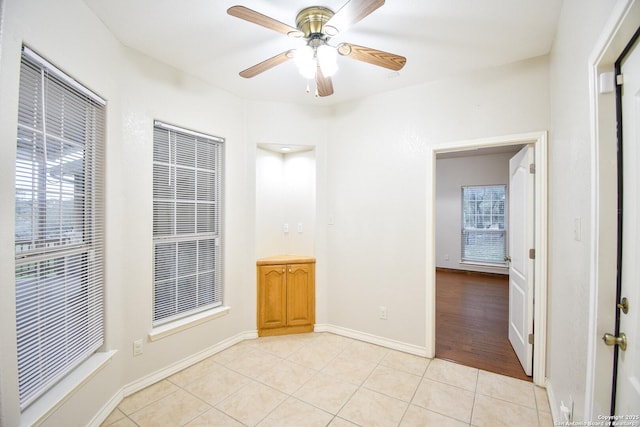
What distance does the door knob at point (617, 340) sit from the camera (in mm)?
1064

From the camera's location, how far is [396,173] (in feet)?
9.56

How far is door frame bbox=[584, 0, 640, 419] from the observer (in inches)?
44.5

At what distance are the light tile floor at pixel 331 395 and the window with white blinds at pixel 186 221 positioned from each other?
64 cm

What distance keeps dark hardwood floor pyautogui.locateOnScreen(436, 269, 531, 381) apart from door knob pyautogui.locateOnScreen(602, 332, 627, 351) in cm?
164

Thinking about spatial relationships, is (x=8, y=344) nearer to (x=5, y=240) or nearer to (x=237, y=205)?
(x=5, y=240)

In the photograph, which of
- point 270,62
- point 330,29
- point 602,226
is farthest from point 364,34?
point 602,226

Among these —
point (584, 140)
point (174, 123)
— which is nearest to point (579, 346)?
point (584, 140)

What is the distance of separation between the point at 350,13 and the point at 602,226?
58.5 inches

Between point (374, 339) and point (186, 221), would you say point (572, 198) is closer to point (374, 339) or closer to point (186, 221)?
point (374, 339)

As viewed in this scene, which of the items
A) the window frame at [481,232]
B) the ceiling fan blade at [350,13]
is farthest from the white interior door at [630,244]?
the window frame at [481,232]

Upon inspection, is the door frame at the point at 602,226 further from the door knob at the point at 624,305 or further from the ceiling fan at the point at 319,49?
the ceiling fan at the point at 319,49

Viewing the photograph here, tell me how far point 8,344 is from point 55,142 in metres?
1.07

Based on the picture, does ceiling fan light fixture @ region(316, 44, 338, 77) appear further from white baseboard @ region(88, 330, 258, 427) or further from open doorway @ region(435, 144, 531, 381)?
open doorway @ region(435, 144, 531, 381)

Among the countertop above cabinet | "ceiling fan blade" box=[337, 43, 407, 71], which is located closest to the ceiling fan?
"ceiling fan blade" box=[337, 43, 407, 71]
